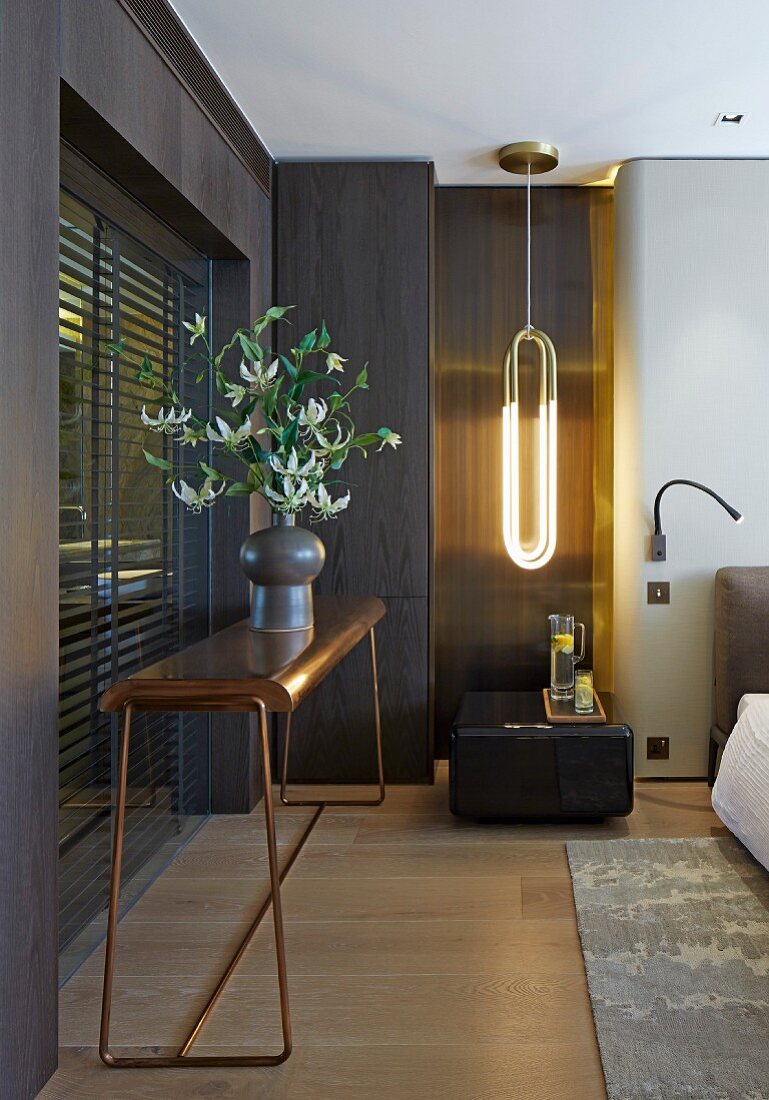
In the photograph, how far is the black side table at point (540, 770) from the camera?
3338 mm

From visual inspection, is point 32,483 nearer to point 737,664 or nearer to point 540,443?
point 540,443

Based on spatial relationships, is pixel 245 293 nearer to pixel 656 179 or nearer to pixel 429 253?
pixel 429 253

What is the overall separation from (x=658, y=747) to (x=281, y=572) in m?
2.08

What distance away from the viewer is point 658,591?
3887 mm

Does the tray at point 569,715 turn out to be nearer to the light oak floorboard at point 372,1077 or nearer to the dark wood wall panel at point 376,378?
the dark wood wall panel at point 376,378

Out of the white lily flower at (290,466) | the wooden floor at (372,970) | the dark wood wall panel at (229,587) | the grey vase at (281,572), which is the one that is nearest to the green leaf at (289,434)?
the white lily flower at (290,466)

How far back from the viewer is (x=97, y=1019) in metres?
2.18

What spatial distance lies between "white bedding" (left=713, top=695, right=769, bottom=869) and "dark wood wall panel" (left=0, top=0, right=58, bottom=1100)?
1.99 metres

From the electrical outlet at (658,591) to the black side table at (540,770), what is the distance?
674 millimetres

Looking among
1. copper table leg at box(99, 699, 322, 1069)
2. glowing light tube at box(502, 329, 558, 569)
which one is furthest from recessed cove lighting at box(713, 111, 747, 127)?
copper table leg at box(99, 699, 322, 1069)

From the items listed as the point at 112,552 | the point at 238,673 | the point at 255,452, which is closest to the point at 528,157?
the point at 255,452

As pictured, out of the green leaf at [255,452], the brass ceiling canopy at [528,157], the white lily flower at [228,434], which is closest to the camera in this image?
the white lily flower at [228,434]

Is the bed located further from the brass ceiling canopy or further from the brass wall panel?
the brass ceiling canopy

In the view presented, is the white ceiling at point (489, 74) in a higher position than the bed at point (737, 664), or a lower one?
higher
